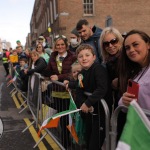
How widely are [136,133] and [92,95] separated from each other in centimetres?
144

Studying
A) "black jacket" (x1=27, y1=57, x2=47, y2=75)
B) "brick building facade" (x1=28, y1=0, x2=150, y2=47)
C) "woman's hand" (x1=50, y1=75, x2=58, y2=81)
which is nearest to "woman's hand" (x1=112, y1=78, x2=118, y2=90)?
"woman's hand" (x1=50, y1=75, x2=58, y2=81)

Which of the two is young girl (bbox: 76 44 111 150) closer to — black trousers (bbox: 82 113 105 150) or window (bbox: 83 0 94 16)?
black trousers (bbox: 82 113 105 150)

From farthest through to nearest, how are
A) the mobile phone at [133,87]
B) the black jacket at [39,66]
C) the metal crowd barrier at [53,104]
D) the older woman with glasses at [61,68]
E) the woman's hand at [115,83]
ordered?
the black jacket at [39,66]
the older woman with glasses at [61,68]
the metal crowd barrier at [53,104]
the woman's hand at [115,83]
the mobile phone at [133,87]

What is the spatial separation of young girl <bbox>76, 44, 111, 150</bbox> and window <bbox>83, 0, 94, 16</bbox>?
22289mm

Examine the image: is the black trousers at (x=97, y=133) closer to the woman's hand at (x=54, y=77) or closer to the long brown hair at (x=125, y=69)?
the long brown hair at (x=125, y=69)

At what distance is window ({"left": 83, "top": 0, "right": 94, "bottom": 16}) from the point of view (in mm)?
25200

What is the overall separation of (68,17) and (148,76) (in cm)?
2281

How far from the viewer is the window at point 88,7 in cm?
2520

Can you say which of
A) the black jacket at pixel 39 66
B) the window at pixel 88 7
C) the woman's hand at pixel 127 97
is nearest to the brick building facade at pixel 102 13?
the window at pixel 88 7

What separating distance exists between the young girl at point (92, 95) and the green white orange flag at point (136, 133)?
4.54 ft

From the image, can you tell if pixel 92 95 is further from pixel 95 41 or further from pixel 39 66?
pixel 39 66

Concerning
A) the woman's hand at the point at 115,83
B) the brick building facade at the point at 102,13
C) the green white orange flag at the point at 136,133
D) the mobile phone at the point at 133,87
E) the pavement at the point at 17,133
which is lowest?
the pavement at the point at 17,133

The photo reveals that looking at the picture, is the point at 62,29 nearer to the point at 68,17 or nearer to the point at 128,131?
the point at 68,17

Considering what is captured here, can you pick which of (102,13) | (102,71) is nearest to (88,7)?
(102,13)
